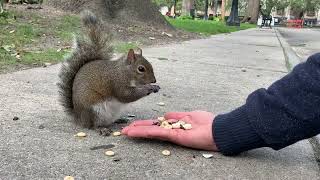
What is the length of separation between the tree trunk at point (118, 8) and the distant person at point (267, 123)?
6.73 m

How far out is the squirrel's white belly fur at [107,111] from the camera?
2422 millimetres

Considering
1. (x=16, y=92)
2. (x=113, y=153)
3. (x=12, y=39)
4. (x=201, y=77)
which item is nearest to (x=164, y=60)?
(x=201, y=77)

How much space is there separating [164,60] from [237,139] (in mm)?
3631

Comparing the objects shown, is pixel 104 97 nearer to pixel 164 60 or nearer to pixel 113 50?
pixel 113 50

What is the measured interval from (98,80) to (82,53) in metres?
0.23

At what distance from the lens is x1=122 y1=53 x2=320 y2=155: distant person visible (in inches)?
75.9

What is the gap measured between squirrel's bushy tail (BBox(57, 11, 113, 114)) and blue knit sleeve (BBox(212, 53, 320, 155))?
890mm

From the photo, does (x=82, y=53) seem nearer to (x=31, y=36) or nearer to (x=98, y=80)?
(x=98, y=80)

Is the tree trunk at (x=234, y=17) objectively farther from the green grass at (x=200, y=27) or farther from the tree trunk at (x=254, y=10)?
the tree trunk at (x=254, y=10)

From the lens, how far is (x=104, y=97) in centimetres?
244

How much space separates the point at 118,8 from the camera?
9172 mm

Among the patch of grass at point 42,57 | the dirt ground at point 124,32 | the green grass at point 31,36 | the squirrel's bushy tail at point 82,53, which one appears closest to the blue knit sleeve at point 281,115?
the squirrel's bushy tail at point 82,53

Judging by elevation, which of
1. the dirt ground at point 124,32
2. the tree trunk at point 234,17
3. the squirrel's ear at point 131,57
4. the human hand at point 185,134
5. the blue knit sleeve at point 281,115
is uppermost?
the squirrel's ear at point 131,57

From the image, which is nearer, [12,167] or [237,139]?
[12,167]
